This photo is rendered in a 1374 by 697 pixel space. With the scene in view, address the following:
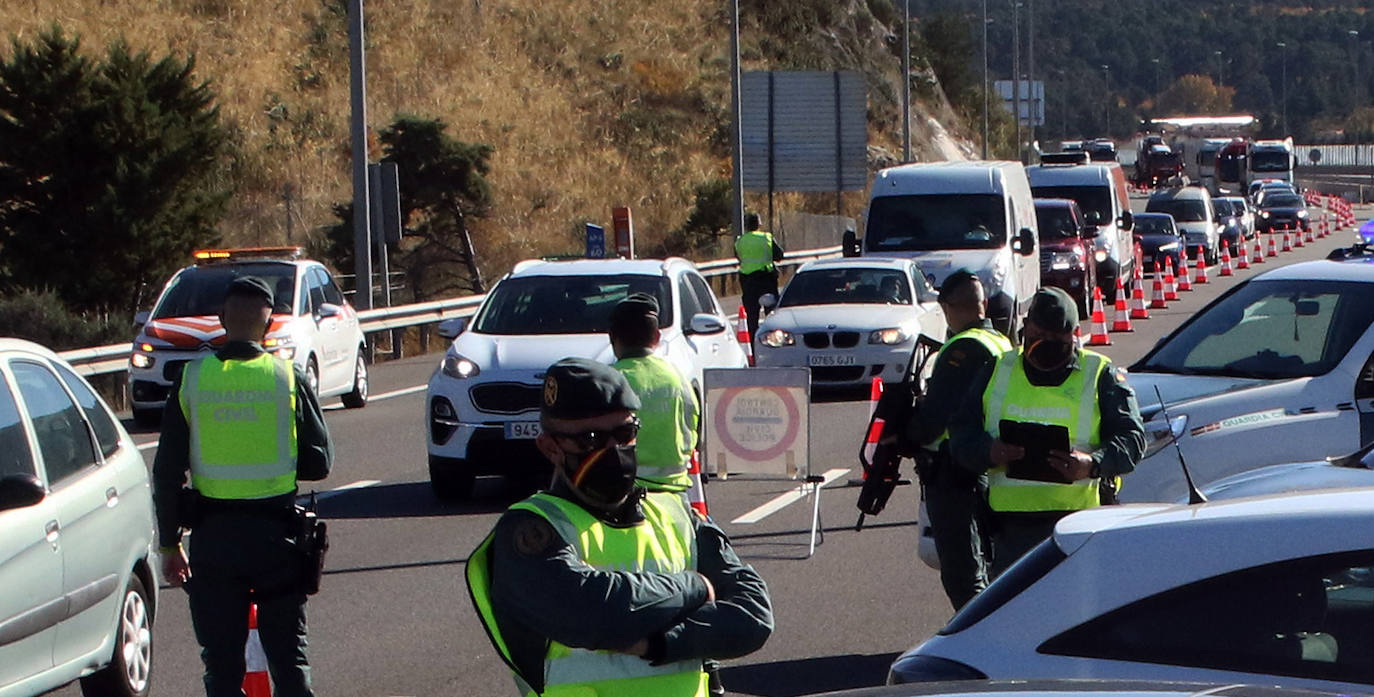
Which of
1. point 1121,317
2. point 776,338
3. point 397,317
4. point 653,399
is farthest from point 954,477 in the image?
point 1121,317

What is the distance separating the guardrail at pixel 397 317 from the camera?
19828 millimetres

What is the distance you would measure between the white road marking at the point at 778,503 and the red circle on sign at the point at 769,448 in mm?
687

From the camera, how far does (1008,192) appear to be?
82.8ft

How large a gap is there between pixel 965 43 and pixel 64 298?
231 ft

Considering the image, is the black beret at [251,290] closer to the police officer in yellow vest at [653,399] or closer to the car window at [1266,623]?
the police officer in yellow vest at [653,399]

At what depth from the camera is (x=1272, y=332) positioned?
36.0 ft

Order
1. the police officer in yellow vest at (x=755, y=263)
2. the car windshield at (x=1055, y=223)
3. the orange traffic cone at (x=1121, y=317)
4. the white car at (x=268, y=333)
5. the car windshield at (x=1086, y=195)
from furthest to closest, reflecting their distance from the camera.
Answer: the car windshield at (x=1086, y=195), the car windshield at (x=1055, y=223), the orange traffic cone at (x=1121, y=317), the police officer in yellow vest at (x=755, y=263), the white car at (x=268, y=333)

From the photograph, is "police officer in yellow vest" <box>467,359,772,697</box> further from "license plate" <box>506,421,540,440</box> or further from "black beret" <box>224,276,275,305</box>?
"license plate" <box>506,421,540,440</box>

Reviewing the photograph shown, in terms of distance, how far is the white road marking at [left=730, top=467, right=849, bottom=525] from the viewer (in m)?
12.9

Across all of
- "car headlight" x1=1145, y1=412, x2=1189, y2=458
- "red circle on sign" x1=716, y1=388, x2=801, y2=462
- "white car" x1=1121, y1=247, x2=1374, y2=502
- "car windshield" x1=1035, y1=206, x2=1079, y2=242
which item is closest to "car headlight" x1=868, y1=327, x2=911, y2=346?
"red circle on sign" x1=716, y1=388, x2=801, y2=462

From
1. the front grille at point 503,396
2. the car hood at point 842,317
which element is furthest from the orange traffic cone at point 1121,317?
the front grille at point 503,396

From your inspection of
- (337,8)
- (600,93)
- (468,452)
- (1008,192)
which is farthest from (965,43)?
(468,452)

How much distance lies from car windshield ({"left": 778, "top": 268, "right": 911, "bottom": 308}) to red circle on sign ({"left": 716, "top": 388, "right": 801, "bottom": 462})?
9.01m

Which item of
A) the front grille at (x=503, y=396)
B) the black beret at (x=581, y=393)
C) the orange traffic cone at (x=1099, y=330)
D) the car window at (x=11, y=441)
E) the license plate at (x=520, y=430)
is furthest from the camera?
the orange traffic cone at (x=1099, y=330)
